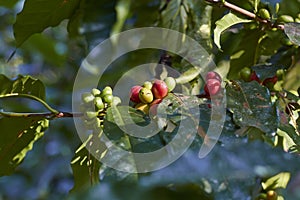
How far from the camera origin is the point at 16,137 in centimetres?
123

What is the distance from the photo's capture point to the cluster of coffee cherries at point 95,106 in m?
1.09

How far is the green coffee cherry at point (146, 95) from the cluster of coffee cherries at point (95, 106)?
0.05m

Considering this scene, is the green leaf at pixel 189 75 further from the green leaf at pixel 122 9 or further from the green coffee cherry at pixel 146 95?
the green leaf at pixel 122 9

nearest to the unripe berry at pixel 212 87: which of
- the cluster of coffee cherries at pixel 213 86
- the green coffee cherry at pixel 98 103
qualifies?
the cluster of coffee cherries at pixel 213 86

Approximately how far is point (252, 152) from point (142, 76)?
2.70 feet

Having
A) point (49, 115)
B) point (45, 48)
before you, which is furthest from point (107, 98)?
point (45, 48)

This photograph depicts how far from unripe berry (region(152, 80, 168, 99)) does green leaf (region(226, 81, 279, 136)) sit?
13 cm

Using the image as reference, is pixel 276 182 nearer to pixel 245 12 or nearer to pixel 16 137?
pixel 245 12

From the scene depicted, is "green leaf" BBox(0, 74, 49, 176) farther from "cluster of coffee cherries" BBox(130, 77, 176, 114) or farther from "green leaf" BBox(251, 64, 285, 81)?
"green leaf" BBox(251, 64, 285, 81)

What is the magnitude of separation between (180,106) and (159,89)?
4.9 inches

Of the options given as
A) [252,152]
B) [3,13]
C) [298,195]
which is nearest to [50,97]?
[3,13]

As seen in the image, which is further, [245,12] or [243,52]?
[243,52]

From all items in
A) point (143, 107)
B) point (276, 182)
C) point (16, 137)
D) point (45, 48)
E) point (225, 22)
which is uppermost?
point (225, 22)

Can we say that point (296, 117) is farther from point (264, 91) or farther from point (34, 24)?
point (34, 24)
